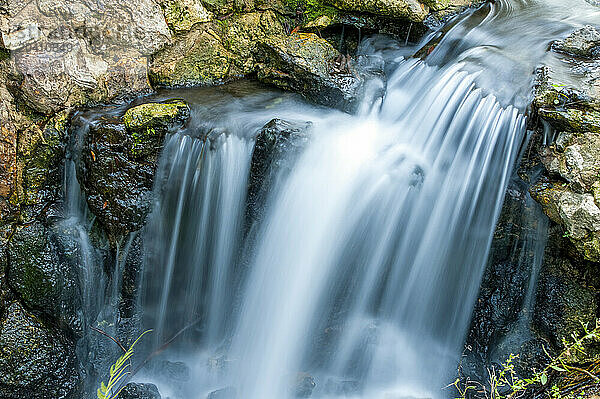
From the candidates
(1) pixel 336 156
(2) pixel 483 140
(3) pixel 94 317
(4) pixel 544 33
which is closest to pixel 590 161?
(2) pixel 483 140

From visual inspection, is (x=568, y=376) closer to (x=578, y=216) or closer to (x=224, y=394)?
(x=578, y=216)

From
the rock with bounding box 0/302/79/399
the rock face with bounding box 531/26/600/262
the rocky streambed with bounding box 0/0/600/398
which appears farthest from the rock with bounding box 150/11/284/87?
the rock face with bounding box 531/26/600/262

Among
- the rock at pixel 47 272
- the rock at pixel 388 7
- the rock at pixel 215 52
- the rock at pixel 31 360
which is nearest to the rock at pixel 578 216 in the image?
the rock at pixel 388 7

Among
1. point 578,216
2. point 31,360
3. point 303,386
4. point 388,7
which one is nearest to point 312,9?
point 388,7

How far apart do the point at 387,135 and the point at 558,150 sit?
1415mm

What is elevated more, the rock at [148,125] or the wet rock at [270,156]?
the rock at [148,125]

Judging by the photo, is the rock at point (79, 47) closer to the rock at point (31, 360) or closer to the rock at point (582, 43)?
the rock at point (31, 360)

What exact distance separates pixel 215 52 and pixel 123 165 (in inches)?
64.2

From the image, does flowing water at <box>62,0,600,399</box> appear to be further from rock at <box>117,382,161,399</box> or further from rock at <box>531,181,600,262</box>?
rock at <box>531,181,600,262</box>

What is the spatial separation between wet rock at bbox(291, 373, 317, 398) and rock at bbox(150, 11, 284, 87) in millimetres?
2989

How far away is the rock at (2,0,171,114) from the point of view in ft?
12.2

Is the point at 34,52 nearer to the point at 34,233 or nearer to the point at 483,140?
the point at 34,233

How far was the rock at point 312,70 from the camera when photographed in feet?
14.7

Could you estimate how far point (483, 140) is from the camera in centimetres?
385
